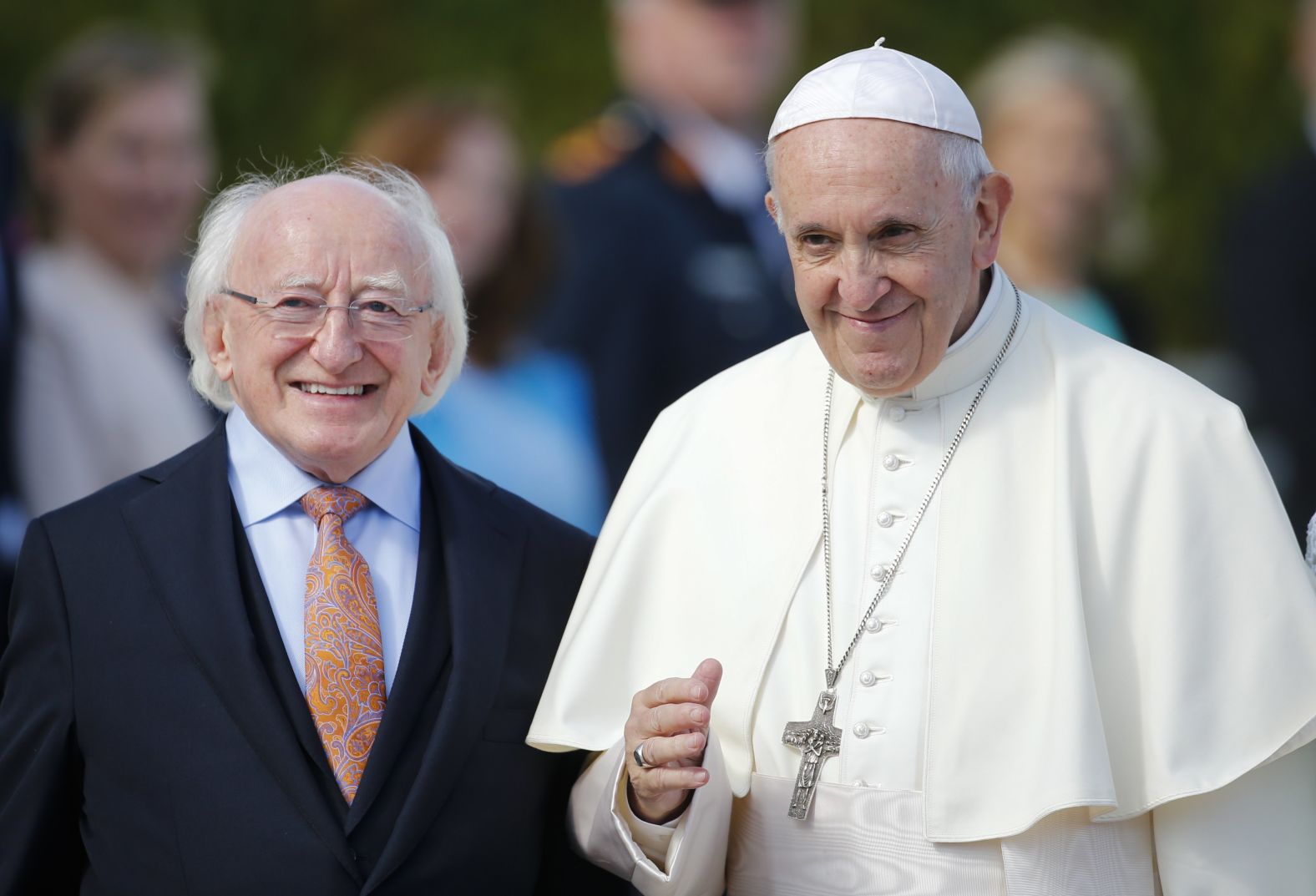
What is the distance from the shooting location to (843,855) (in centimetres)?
298

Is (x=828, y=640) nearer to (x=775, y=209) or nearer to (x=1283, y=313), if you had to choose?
(x=775, y=209)

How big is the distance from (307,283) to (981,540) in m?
1.29

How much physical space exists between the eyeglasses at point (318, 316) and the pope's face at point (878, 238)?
29.2 inches

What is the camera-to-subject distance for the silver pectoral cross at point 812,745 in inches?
118

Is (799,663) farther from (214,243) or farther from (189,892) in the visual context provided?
(214,243)

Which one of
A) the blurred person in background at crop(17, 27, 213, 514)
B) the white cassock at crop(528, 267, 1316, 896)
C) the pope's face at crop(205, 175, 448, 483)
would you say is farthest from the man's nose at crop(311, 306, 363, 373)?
the blurred person in background at crop(17, 27, 213, 514)

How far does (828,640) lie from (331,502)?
944mm

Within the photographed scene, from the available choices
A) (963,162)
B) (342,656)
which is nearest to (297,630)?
(342,656)

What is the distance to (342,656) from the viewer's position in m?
3.07

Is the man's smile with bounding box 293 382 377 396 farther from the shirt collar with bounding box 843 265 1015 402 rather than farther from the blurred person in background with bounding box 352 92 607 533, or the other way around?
the blurred person in background with bounding box 352 92 607 533

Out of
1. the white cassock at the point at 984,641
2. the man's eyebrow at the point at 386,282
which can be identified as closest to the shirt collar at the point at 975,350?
the white cassock at the point at 984,641

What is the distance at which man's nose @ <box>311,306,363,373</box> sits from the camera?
313cm

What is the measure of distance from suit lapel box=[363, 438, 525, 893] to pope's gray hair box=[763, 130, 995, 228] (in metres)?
0.82

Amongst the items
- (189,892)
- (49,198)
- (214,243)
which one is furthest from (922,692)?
(49,198)
